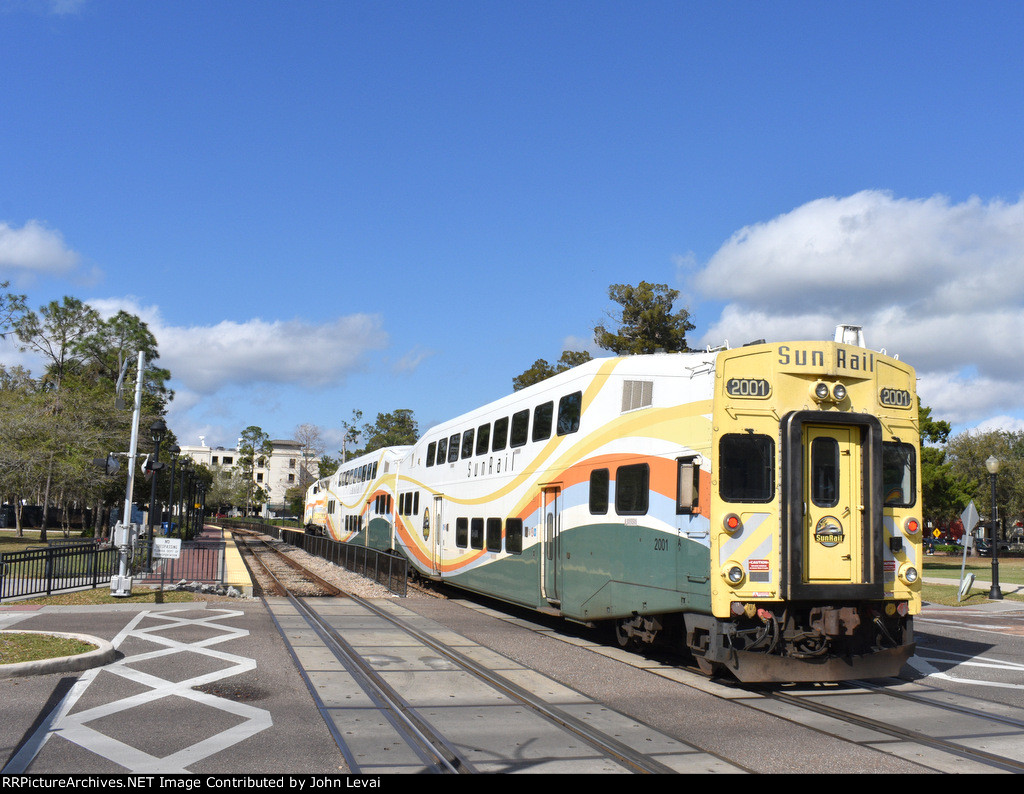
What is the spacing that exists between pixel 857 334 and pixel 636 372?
2913 mm

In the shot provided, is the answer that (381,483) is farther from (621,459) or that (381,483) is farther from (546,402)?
(621,459)

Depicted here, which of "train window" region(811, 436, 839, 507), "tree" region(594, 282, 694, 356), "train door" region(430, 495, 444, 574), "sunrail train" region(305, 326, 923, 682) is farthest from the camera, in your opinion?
"tree" region(594, 282, 694, 356)

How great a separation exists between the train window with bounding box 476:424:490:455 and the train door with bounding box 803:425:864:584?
9083 mm

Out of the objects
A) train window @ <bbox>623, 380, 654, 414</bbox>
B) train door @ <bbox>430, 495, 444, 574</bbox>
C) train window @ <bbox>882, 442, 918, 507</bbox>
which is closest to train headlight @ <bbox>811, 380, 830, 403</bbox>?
train window @ <bbox>882, 442, 918, 507</bbox>

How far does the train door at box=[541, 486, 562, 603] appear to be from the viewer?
14062mm

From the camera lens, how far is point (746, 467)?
32.7 ft

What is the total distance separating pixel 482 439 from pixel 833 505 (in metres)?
9.67

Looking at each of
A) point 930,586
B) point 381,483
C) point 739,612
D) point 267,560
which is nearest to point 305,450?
point 267,560

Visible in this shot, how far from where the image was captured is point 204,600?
1864 cm

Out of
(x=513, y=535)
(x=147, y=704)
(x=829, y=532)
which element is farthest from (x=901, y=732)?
(x=513, y=535)

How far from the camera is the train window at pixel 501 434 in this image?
17.3m

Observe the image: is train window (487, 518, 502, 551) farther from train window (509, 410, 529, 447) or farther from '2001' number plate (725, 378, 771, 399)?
'2001' number plate (725, 378, 771, 399)

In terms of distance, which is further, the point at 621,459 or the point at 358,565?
the point at 358,565

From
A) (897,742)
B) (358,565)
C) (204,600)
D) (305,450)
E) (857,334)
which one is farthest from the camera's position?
(305,450)
